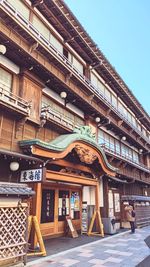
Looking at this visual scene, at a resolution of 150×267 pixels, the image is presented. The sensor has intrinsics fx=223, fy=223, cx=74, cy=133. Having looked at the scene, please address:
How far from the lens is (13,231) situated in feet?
24.1

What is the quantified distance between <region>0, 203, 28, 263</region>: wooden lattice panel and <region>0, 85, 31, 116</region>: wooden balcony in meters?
3.85

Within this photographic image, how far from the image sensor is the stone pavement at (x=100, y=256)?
25.7 ft

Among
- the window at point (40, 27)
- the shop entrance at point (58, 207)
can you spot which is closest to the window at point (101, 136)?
the shop entrance at point (58, 207)

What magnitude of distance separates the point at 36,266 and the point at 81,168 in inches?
266

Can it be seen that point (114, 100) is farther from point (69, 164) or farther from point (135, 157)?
point (69, 164)

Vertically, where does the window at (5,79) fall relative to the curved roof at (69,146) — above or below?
above

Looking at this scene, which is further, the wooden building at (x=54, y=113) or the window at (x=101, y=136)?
the window at (x=101, y=136)

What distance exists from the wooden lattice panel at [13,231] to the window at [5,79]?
212 inches

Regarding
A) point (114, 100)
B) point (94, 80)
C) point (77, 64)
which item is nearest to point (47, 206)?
point (77, 64)

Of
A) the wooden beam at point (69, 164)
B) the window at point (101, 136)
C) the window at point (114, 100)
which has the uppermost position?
the window at point (114, 100)

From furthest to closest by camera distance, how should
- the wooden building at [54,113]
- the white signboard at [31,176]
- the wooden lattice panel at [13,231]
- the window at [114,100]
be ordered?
the window at [114,100], the wooden building at [54,113], the white signboard at [31,176], the wooden lattice panel at [13,231]

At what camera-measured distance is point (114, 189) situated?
19.2 metres

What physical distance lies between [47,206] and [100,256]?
175 inches

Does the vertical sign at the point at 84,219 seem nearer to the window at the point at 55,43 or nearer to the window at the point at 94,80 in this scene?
the window at the point at 94,80
